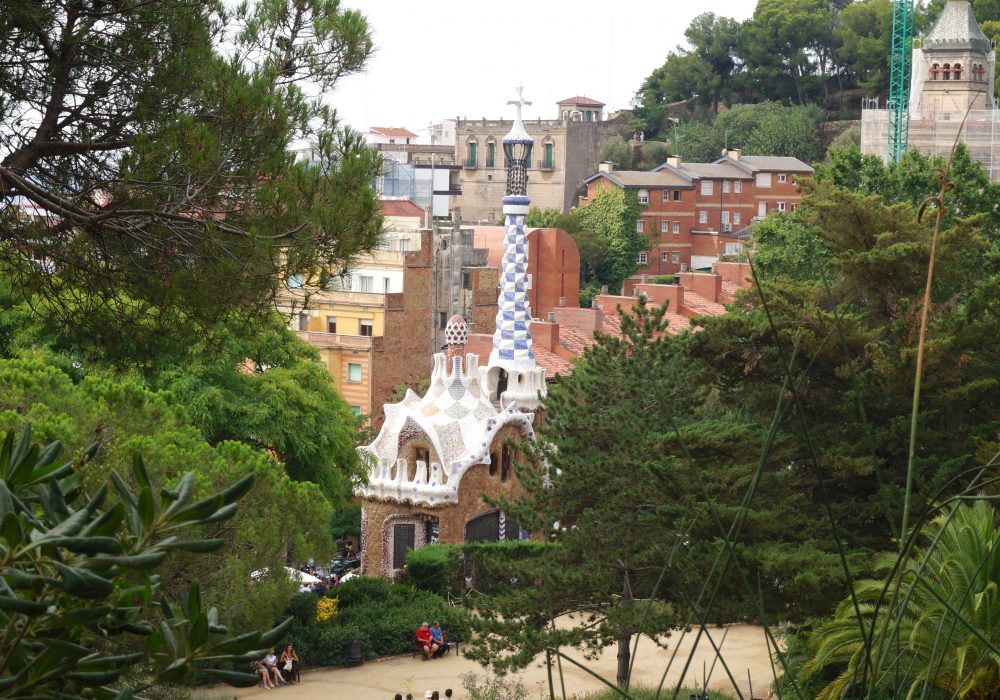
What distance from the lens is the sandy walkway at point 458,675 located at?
2019 cm

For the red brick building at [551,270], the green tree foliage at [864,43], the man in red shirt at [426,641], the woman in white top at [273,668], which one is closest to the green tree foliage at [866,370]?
the man in red shirt at [426,641]

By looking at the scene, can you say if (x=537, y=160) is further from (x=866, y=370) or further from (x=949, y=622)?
(x=949, y=622)

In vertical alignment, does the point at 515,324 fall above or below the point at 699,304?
below

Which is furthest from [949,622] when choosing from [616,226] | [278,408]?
[616,226]

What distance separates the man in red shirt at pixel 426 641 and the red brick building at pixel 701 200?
46.1 metres

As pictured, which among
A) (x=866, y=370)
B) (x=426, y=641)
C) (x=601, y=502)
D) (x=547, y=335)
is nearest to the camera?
(x=866, y=370)

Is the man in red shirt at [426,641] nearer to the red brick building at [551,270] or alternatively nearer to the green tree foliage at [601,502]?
the green tree foliage at [601,502]

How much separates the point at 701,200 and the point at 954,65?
20.3m

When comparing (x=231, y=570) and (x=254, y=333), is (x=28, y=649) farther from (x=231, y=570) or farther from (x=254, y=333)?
(x=231, y=570)

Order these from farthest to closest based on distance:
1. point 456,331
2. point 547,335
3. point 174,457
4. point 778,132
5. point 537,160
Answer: point 537,160, point 778,132, point 456,331, point 547,335, point 174,457

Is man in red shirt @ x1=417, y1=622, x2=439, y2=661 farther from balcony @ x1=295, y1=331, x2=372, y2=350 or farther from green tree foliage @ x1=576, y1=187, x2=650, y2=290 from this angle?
green tree foliage @ x1=576, y1=187, x2=650, y2=290

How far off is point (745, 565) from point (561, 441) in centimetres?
490

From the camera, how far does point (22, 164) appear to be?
8.55 meters

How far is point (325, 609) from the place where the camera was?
23078mm
